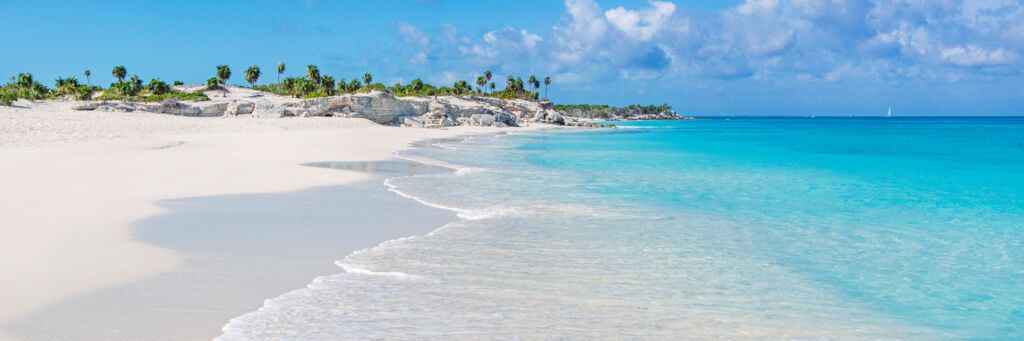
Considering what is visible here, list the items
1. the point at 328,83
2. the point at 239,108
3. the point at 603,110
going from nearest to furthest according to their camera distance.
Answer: the point at 239,108
the point at 328,83
the point at 603,110

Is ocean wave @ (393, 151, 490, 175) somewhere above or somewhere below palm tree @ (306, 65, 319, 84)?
below

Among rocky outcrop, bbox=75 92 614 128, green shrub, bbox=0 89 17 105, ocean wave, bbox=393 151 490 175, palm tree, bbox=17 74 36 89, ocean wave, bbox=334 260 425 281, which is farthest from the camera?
palm tree, bbox=17 74 36 89

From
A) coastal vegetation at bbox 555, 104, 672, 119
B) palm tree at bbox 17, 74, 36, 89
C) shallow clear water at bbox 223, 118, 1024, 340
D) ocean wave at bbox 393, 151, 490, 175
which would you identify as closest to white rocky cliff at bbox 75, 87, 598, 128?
palm tree at bbox 17, 74, 36, 89

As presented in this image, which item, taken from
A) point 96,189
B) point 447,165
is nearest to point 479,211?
point 96,189

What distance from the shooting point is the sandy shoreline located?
569cm

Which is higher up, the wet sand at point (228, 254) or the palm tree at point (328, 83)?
the palm tree at point (328, 83)

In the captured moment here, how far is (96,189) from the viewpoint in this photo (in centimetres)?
1093

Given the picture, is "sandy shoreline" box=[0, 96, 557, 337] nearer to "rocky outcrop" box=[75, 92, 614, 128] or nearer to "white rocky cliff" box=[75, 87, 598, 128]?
"rocky outcrop" box=[75, 92, 614, 128]

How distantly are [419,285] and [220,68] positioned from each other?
83940 mm

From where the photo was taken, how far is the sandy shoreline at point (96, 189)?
18.7 ft

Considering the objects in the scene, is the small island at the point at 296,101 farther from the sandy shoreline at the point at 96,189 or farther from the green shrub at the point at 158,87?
the sandy shoreline at the point at 96,189

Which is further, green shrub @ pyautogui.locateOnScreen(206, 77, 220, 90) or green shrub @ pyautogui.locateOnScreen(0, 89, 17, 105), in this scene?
green shrub @ pyautogui.locateOnScreen(206, 77, 220, 90)

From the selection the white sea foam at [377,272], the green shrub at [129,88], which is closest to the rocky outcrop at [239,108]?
the green shrub at [129,88]

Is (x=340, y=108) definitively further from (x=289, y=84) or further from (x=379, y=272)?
(x=379, y=272)
